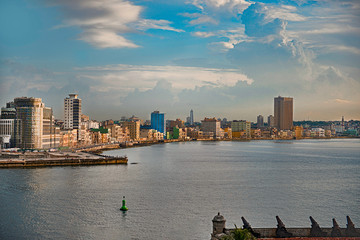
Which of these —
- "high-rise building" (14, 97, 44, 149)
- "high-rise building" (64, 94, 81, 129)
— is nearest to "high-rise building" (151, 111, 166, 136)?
"high-rise building" (64, 94, 81, 129)

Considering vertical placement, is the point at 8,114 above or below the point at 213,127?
above

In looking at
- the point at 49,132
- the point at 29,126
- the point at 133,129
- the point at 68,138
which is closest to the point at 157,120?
the point at 133,129

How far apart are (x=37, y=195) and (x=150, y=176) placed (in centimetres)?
1360

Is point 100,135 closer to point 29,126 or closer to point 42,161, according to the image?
point 29,126

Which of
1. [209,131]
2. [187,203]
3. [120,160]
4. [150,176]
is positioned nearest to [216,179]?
[150,176]

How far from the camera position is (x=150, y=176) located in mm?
39219

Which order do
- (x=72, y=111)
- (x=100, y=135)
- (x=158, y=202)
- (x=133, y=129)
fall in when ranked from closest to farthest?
→ (x=158, y=202)
(x=72, y=111)
(x=100, y=135)
(x=133, y=129)

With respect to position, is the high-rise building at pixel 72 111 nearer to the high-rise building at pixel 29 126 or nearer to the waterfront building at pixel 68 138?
the waterfront building at pixel 68 138

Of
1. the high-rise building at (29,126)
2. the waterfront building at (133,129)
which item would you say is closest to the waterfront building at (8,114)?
the high-rise building at (29,126)

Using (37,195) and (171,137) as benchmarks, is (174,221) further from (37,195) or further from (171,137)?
(171,137)

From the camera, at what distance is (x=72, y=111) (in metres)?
99.4

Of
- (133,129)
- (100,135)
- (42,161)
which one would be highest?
(133,129)

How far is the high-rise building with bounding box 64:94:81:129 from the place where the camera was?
3846 inches

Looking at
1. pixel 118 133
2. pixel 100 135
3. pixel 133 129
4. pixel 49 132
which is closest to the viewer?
pixel 49 132
